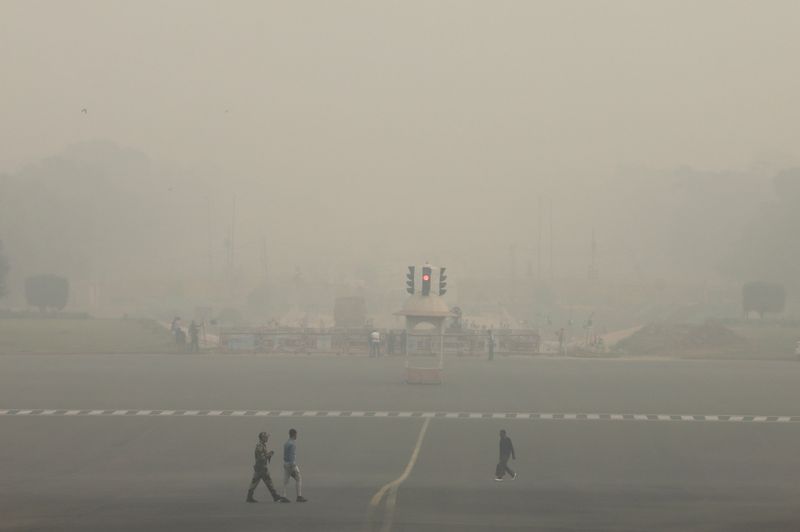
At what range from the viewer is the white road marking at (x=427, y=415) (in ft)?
146

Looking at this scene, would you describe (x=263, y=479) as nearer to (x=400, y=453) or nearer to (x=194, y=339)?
(x=400, y=453)

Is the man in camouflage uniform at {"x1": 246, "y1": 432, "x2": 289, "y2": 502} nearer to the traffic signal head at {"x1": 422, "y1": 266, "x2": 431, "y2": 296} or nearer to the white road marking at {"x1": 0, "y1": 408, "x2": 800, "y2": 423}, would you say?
the white road marking at {"x1": 0, "y1": 408, "x2": 800, "y2": 423}

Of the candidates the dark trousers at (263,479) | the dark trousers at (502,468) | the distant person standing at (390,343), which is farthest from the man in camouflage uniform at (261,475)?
the distant person standing at (390,343)

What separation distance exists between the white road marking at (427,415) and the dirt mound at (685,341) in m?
41.0

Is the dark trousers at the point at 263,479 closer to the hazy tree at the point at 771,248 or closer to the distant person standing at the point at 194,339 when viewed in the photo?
the distant person standing at the point at 194,339

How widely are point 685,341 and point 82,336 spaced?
4148cm

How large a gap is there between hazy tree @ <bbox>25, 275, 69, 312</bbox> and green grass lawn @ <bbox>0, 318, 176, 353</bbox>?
55.5 feet

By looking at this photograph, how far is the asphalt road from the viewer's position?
2562 cm

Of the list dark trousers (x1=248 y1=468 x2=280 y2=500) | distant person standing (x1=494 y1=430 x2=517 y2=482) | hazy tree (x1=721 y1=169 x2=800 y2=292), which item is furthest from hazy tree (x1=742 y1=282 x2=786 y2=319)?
dark trousers (x1=248 y1=468 x2=280 y2=500)

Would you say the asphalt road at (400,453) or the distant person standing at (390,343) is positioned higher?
the distant person standing at (390,343)

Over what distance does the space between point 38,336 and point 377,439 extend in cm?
5553

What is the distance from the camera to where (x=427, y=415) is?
44.8m

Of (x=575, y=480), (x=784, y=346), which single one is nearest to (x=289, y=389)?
(x=575, y=480)

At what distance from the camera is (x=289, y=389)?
54219mm
